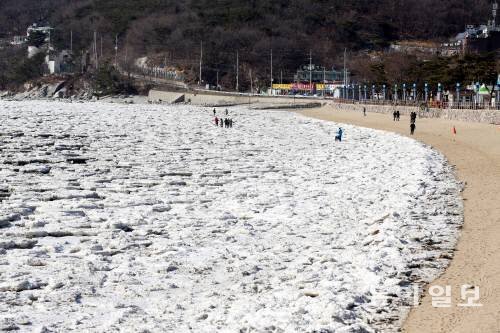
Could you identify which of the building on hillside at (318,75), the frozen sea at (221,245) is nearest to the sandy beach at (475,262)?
the frozen sea at (221,245)

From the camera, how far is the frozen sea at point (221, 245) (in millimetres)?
9539

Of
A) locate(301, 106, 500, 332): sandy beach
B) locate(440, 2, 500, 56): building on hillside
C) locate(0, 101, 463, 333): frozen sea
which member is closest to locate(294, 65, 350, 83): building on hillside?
locate(440, 2, 500, 56): building on hillside

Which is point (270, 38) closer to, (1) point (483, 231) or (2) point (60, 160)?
(2) point (60, 160)

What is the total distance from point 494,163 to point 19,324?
19821 mm

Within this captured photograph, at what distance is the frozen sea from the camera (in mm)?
9539

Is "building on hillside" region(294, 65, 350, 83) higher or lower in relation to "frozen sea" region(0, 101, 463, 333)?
higher

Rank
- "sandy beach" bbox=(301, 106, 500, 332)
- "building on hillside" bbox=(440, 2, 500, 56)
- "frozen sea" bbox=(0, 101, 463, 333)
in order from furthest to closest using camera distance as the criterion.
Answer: "building on hillside" bbox=(440, 2, 500, 56) → "frozen sea" bbox=(0, 101, 463, 333) → "sandy beach" bbox=(301, 106, 500, 332)

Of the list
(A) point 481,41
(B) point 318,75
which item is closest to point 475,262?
(A) point 481,41

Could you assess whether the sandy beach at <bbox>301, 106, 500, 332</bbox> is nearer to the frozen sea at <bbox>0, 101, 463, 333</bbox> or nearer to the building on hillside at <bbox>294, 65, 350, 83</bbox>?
the frozen sea at <bbox>0, 101, 463, 333</bbox>

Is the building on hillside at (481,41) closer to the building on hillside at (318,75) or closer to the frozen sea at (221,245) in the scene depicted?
the building on hillside at (318,75)

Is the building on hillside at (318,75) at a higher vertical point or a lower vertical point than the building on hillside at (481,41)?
lower

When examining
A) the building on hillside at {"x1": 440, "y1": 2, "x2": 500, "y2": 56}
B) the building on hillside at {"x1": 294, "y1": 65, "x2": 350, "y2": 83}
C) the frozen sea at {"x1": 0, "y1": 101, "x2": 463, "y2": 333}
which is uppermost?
the building on hillside at {"x1": 440, "y1": 2, "x2": 500, "y2": 56}

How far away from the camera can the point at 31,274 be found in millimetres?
11336

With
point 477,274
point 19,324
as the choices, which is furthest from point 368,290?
point 19,324
